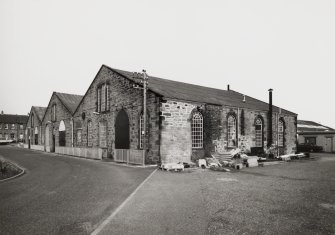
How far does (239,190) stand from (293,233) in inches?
176

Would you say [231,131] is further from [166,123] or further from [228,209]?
[228,209]

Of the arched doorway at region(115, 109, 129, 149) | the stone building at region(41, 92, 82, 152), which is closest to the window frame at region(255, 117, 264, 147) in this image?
the arched doorway at region(115, 109, 129, 149)

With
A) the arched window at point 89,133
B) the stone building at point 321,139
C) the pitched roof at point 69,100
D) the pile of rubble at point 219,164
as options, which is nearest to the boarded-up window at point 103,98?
the arched window at point 89,133

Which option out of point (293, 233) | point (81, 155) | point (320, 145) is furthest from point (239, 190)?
point (320, 145)

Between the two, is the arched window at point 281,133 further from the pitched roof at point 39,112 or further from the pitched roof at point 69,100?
the pitched roof at point 39,112

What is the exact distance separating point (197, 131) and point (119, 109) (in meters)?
7.19

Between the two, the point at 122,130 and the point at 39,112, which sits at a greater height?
the point at 39,112

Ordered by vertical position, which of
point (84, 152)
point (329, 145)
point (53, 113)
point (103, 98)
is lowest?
point (329, 145)

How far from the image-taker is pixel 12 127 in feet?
280

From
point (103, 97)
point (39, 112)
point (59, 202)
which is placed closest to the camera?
point (59, 202)

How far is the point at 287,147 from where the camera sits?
30.7 meters

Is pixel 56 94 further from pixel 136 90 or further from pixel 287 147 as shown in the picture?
pixel 287 147

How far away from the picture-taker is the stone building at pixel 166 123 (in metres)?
18.8

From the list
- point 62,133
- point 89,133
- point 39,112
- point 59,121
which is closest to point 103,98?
point 89,133
